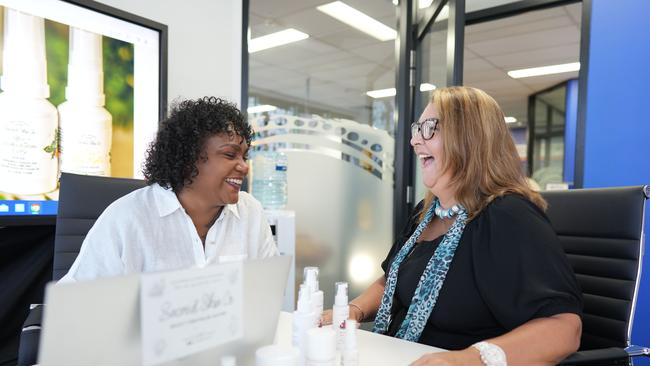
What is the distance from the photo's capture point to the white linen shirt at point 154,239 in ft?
3.93

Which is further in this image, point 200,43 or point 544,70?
point 544,70

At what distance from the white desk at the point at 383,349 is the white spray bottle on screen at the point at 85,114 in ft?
4.54

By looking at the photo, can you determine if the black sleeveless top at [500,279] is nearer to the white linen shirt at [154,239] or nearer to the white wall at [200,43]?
the white linen shirt at [154,239]

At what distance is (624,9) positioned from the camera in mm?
2373

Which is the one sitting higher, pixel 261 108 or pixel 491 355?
pixel 261 108

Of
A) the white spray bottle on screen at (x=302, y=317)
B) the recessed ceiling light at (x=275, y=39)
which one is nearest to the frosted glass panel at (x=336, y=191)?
the recessed ceiling light at (x=275, y=39)

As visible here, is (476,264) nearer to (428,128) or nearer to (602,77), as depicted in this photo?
(428,128)

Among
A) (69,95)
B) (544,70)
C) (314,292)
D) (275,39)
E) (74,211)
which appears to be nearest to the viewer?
(314,292)

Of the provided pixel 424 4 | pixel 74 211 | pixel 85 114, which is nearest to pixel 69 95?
pixel 85 114

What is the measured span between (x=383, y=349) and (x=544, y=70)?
6170 millimetres

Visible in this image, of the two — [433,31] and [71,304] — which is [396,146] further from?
[71,304]

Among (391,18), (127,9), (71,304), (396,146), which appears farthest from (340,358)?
(391,18)

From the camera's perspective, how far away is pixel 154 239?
1.29m

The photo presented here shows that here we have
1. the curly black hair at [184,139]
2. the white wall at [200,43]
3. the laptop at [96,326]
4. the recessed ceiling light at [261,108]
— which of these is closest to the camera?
the laptop at [96,326]
